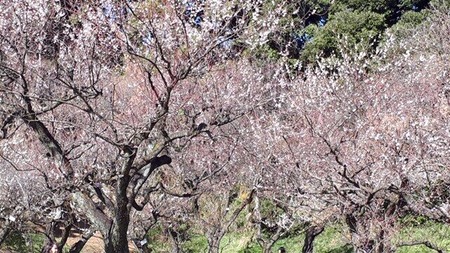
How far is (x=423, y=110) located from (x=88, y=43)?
5.59 m

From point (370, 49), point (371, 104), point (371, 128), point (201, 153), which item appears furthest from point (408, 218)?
point (370, 49)

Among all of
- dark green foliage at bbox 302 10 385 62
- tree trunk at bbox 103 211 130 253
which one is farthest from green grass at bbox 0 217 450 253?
dark green foliage at bbox 302 10 385 62

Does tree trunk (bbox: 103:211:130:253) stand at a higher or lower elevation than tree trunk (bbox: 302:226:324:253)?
higher

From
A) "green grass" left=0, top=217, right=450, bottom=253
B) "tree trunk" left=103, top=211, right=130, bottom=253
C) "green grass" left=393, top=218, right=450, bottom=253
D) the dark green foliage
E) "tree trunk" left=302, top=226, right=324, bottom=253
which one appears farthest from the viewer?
the dark green foliage

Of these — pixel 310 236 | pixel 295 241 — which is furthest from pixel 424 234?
pixel 295 241

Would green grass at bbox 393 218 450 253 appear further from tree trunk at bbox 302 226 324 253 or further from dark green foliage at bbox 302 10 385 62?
dark green foliage at bbox 302 10 385 62

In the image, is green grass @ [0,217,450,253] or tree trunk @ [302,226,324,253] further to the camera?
green grass @ [0,217,450,253]

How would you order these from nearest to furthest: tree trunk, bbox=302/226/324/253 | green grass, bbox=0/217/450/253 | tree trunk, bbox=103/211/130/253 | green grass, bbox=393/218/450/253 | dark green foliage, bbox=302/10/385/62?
tree trunk, bbox=103/211/130/253 → tree trunk, bbox=302/226/324/253 → green grass, bbox=393/218/450/253 → green grass, bbox=0/217/450/253 → dark green foliage, bbox=302/10/385/62

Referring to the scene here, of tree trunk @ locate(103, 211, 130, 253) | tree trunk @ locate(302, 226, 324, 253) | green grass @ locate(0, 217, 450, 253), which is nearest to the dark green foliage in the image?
green grass @ locate(0, 217, 450, 253)

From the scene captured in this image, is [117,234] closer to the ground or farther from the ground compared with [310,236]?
farther from the ground

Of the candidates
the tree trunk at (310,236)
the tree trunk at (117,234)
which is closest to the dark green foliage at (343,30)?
the tree trunk at (310,236)

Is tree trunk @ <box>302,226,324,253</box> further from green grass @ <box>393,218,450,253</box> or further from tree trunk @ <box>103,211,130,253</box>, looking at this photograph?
tree trunk @ <box>103,211,130,253</box>

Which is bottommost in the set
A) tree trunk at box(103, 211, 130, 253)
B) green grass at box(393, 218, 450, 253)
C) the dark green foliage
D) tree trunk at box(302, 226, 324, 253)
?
green grass at box(393, 218, 450, 253)

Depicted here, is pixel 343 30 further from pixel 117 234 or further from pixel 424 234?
pixel 117 234
